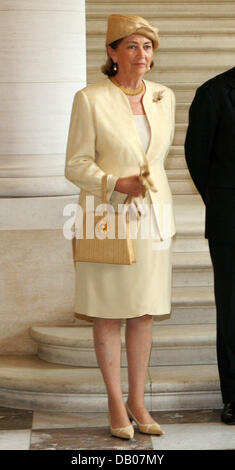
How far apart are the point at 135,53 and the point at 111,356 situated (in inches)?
56.0

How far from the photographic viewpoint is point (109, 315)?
402 cm

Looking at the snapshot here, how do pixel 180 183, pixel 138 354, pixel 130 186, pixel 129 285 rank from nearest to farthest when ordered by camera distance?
pixel 130 186, pixel 129 285, pixel 138 354, pixel 180 183

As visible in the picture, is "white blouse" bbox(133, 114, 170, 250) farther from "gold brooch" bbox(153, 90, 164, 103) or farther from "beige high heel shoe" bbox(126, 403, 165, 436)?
"beige high heel shoe" bbox(126, 403, 165, 436)

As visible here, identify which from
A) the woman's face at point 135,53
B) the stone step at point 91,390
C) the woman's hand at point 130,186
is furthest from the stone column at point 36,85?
the woman's hand at point 130,186

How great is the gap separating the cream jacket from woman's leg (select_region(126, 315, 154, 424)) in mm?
449

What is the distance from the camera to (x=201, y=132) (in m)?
4.08

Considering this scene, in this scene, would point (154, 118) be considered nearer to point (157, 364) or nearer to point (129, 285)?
point (129, 285)

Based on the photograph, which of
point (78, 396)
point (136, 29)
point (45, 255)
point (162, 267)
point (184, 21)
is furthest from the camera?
point (184, 21)

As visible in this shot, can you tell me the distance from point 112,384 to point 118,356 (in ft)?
0.45

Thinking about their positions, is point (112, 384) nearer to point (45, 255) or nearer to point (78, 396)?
point (78, 396)

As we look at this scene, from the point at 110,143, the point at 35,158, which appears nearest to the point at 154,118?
the point at 110,143

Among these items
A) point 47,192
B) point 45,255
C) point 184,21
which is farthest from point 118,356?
point 184,21

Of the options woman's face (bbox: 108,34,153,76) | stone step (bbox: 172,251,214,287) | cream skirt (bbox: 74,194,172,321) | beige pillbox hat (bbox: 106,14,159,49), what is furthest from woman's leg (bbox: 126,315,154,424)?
stone step (bbox: 172,251,214,287)

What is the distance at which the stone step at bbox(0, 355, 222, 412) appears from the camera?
4.61 meters
